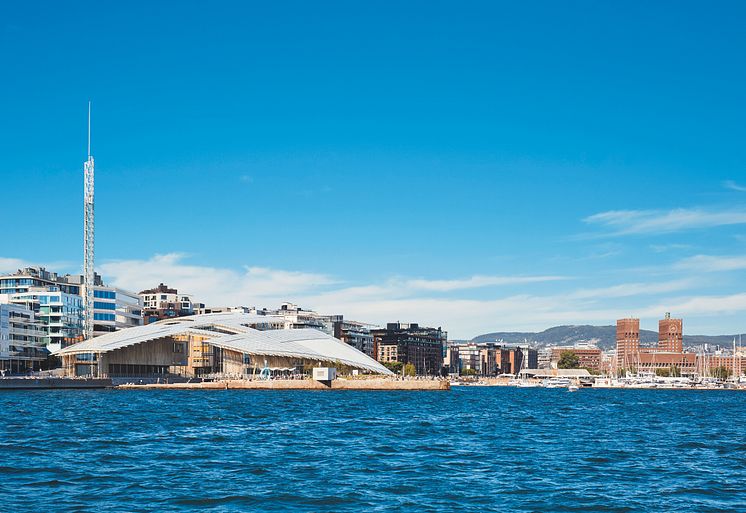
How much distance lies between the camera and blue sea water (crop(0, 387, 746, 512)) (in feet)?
93.1

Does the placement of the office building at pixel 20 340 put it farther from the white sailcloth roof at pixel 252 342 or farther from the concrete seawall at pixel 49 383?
the concrete seawall at pixel 49 383

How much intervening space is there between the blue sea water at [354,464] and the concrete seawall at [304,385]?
197 ft

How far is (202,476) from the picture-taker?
32500mm

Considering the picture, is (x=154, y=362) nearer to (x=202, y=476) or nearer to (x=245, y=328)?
(x=245, y=328)

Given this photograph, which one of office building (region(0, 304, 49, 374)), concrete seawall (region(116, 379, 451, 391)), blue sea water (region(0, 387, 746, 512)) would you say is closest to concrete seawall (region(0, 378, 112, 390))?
concrete seawall (region(116, 379, 451, 391))

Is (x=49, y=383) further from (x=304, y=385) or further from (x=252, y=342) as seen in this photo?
(x=252, y=342)

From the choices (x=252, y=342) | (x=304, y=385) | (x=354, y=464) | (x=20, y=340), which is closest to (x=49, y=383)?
(x=304, y=385)

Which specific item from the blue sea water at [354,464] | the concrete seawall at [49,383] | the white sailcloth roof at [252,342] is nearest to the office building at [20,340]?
the white sailcloth roof at [252,342]

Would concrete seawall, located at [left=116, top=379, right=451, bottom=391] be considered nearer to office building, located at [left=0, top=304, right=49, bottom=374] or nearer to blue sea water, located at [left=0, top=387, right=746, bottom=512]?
office building, located at [left=0, top=304, right=49, bottom=374]

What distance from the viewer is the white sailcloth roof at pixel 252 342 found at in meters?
137

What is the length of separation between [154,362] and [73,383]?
3643cm

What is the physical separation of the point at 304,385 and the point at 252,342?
1720 centimetres

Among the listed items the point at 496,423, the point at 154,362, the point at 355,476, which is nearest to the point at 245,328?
the point at 154,362

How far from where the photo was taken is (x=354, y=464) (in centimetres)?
3678
